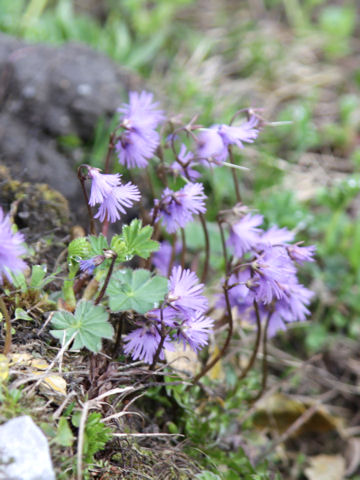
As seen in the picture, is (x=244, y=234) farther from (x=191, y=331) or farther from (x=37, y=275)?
(x=37, y=275)

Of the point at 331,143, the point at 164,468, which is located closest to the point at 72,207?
the point at 164,468

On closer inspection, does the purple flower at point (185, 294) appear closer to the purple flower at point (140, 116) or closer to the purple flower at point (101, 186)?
the purple flower at point (101, 186)

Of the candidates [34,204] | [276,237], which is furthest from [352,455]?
[34,204]

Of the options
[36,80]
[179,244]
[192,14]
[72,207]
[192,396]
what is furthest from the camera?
[192,14]

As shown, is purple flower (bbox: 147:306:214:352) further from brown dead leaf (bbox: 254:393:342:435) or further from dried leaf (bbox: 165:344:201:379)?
brown dead leaf (bbox: 254:393:342:435)

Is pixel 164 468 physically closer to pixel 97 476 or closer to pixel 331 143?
pixel 97 476

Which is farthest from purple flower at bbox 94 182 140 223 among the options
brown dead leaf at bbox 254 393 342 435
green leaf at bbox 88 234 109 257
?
brown dead leaf at bbox 254 393 342 435

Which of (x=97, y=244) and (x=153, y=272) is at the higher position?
(x=97, y=244)
